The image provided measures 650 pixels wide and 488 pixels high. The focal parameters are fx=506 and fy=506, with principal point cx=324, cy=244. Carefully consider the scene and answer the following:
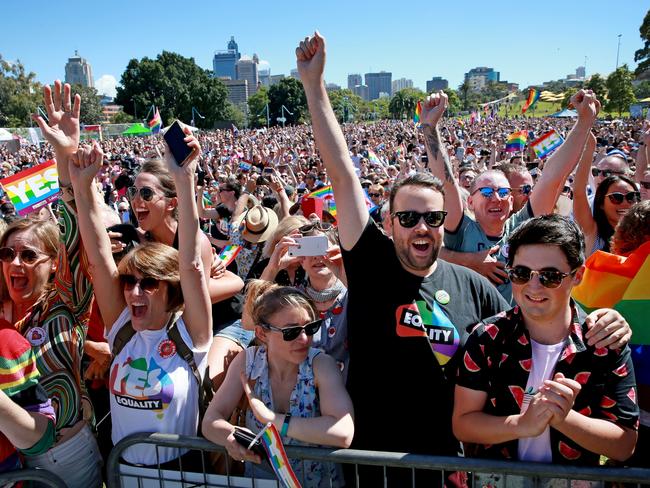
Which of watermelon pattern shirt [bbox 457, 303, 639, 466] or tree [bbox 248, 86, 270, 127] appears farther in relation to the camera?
tree [bbox 248, 86, 270, 127]

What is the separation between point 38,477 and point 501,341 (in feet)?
6.68

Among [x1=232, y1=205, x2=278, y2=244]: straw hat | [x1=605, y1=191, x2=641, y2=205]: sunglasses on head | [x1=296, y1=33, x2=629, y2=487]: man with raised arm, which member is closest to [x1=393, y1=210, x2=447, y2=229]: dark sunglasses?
[x1=296, y1=33, x2=629, y2=487]: man with raised arm

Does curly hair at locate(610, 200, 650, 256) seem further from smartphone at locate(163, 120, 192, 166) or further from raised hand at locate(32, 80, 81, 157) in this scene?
raised hand at locate(32, 80, 81, 157)

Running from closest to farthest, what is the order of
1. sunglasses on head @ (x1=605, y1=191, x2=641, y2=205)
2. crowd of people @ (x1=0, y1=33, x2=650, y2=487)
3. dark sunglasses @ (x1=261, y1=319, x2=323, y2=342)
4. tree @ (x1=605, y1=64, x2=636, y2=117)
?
crowd of people @ (x1=0, y1=33, x2=650, y2=487), dark sunglasses @ (x1=261, y1=319, x2=323, y2=342), sunglasses on head @ (x1=605, y1=191, x2=641, y2=205), tree @ (x1=605, y1=64, x2=636, y2=117)

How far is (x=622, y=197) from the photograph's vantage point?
3.91 m

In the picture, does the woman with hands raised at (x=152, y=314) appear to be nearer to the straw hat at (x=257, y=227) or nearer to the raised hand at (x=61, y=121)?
the raised hand at (x=61, y=121)

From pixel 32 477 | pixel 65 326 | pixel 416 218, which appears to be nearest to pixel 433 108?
pixel 416 218

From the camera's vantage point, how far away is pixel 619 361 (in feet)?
6.15

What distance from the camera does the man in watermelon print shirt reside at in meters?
1.86

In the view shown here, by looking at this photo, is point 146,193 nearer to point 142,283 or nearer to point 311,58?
point 142,283

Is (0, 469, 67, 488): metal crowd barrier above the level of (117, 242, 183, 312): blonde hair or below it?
below

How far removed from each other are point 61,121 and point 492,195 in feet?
9.23

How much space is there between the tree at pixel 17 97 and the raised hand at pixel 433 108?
79.5 meters

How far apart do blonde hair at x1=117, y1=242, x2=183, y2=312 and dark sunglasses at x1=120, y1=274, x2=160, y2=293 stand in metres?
0.02
